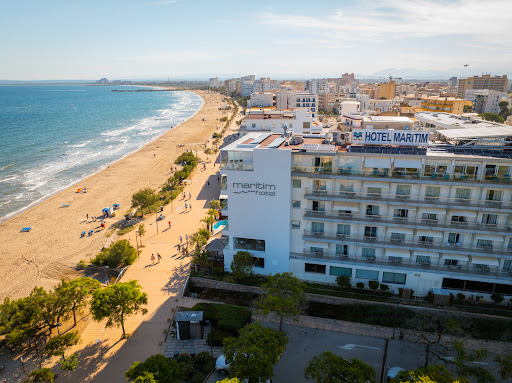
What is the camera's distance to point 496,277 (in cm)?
3200

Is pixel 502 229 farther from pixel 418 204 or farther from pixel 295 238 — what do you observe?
pixel 295 238

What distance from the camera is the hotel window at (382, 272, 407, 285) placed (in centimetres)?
3438

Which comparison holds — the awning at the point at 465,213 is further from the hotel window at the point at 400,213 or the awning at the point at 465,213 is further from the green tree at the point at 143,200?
the green tree at the point at 143,200

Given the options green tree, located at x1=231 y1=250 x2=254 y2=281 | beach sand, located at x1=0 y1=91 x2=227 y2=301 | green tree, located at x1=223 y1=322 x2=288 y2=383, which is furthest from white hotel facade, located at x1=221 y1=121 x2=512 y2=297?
beach sand, located at x1=0 y1=91 x2=227 y2=301

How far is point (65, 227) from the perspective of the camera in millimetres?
56344

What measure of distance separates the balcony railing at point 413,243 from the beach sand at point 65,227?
99.3 feet

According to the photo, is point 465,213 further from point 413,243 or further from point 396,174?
point 396,174

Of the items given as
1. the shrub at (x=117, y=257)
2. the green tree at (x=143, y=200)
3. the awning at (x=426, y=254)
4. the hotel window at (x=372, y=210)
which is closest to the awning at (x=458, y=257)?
the awning at (x=426, y=254)

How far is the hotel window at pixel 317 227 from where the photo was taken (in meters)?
35.7

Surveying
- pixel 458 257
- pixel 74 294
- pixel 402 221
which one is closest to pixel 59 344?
pixel 74 294

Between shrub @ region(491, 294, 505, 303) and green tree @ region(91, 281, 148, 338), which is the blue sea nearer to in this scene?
green tree @ region(91, 281, 148, 338)

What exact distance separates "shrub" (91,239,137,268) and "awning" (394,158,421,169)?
3088cm

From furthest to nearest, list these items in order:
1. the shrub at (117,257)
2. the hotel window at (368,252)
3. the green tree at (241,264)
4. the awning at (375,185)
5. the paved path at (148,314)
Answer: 1. the shrub at (117,257)
2. the green tree at (241,264)
3. the hotel window at (368,252)
4. the awning at (375,185)
5. the paved path at (148,314)

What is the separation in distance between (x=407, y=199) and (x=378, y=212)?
9.54ft
